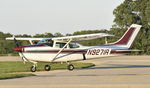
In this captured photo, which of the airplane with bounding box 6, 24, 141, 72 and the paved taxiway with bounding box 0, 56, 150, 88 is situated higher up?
the airplane with bounding box 6, 24, 141, 72

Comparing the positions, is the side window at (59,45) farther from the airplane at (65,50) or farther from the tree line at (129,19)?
the tree line at (129,19)

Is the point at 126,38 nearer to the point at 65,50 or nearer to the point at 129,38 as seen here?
the point at 129,38

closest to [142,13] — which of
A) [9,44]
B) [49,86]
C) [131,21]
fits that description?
[131,21]

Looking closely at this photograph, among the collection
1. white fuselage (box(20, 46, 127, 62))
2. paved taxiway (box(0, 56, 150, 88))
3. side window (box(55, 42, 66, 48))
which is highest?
side window (box(55, 42, 66, 48))

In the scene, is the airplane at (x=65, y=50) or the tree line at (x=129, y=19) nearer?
the airplane at (x=65, y=50)

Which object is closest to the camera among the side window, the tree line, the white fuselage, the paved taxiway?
the paved taxiway

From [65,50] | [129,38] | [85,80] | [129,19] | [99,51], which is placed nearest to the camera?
[85,80]

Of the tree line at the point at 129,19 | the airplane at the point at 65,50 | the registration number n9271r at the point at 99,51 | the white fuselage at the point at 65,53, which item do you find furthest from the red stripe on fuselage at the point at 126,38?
the tree line at the point at 129,19

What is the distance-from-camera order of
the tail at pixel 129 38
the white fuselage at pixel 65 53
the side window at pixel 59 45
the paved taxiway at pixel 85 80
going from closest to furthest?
the paved taxiway at pixel 85 80 < the white fuselage at pixel 65 53 < the side window at pixel 59 45 < the tail at pixel 129 38

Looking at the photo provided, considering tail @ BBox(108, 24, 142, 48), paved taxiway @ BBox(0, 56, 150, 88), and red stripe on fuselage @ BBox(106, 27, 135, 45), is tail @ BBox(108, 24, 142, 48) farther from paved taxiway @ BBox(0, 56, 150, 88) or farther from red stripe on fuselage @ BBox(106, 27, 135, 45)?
paved taxiway @ BBox(0, 56, 150, 88)

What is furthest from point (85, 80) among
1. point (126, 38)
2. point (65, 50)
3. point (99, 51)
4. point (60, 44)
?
point (126, 38)

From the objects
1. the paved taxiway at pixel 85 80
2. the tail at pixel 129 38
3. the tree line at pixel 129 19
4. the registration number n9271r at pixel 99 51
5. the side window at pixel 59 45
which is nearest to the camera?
the paved taxiway at pixel 85 80

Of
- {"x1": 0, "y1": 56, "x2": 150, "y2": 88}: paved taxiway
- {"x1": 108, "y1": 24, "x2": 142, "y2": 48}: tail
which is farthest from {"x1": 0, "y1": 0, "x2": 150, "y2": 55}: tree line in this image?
{"x1": 0, "y1": 56, "x2": 150, "y2": 88}: paved taxiway

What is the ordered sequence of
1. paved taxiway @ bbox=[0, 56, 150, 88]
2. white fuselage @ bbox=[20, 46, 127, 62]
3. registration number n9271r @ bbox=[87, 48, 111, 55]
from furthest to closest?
registration number n9271r @ bbox=[87, 48, 111, 55]
white fuselage @ bbox=[20, 46, 127, 62]
paved taxiway @ bbox=[0, 56, 150, 88]
